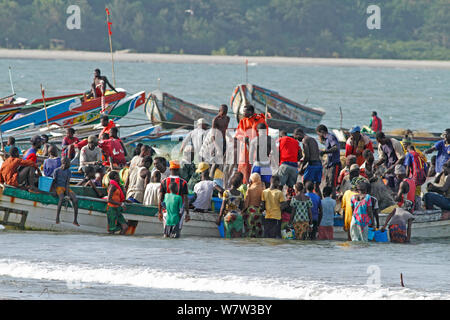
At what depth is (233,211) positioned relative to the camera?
14.8 meters

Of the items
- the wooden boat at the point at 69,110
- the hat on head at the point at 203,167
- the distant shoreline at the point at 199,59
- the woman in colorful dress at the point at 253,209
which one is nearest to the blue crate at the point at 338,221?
the woman in colorful dress at the point at 253,209

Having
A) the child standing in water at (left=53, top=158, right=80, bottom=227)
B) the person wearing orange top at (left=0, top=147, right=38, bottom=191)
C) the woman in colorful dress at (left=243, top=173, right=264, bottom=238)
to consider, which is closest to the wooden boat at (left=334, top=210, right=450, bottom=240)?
the woman in colorful dress at (left=243, top=173, right=264, bottom=238)

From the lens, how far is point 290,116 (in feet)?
104

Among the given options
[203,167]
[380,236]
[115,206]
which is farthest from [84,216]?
[380,236]

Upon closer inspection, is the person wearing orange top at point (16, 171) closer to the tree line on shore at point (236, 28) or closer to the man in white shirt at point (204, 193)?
the man in white shirt at point (204, 193)

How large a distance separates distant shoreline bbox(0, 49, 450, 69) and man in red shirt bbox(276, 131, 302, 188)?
89.4m

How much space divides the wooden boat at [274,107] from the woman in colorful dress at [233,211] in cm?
1512

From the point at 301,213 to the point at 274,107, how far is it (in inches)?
665

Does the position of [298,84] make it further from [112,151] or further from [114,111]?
[112,151]

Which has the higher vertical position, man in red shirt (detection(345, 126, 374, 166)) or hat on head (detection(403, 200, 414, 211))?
man in red shirt (detection(345, 126, 374, 166))

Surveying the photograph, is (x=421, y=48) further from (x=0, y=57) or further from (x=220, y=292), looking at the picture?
(x=220, y=292)

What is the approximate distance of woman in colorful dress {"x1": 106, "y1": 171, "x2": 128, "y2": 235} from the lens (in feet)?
48.5

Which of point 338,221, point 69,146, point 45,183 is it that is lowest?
point 338,221

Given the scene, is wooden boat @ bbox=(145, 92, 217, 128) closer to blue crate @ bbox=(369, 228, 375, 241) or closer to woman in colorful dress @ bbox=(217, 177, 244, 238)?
woman in colorful dress @ bbox=(217, 177, 244, 238)
